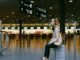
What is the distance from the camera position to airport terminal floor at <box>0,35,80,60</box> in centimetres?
1456

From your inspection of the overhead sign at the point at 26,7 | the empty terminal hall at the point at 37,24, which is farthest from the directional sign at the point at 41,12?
the overhead sign at the point at 26,7

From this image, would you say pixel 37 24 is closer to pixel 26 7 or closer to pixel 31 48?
pixel 26 7

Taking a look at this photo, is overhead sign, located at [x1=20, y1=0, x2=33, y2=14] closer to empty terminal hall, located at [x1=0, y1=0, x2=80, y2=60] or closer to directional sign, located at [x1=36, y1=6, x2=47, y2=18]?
empty terminal hall, located at [x1=0, y1=0, x2=80, y2=60]

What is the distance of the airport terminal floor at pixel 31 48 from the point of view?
1456cm

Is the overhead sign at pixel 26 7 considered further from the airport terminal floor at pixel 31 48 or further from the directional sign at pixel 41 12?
the airport terminal floor at pixel 31 48

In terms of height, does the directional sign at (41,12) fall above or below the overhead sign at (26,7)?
below

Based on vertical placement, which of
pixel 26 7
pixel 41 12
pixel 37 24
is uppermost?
pixel 26 7

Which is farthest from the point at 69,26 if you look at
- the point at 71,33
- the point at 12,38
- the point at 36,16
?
the point at 12,38

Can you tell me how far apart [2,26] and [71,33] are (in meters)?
2.93

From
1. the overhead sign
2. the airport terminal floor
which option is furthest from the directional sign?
the airport terminal floor

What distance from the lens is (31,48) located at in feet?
49.6

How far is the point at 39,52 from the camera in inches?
585

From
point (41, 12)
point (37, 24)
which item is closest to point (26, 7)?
point (41, 12)

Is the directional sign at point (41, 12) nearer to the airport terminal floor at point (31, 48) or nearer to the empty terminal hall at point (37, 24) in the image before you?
the empty terminal hall at point (37, 24)
